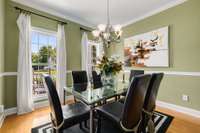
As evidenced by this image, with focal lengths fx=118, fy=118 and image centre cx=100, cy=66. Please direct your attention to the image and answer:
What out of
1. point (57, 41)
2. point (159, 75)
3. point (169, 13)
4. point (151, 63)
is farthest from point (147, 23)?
point (57, 41)

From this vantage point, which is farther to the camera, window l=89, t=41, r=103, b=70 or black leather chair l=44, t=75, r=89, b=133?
window l=89, t=41, r=103, b=70

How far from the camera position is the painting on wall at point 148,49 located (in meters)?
3.19

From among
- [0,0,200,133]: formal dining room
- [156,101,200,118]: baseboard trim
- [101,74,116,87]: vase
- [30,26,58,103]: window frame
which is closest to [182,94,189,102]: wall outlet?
[0,0,200,133]: formal dining room

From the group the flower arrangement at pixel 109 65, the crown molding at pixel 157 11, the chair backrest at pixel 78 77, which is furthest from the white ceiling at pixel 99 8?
the chair backrest at pixel 78 77

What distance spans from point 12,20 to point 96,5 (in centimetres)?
205

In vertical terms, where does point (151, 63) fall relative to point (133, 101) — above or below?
above

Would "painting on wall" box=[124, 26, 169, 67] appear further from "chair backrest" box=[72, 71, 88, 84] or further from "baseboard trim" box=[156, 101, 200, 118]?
"chair backrest" box=[72, 71, 88, 84]

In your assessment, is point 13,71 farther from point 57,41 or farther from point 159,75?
point 159,75

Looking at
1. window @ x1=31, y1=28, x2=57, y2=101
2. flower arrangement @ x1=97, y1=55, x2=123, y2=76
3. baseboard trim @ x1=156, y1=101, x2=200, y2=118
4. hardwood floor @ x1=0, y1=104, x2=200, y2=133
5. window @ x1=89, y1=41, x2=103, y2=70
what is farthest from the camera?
window @ x1=89, y1=41, x2=103, y2=70

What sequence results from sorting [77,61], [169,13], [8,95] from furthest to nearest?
[77,61] → [169,13] → [8,95]

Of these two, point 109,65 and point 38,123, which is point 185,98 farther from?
point 38,123

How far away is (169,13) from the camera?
3.13 m

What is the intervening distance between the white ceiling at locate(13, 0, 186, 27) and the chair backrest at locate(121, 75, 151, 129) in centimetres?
241

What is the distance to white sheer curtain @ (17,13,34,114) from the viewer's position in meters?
2.74
